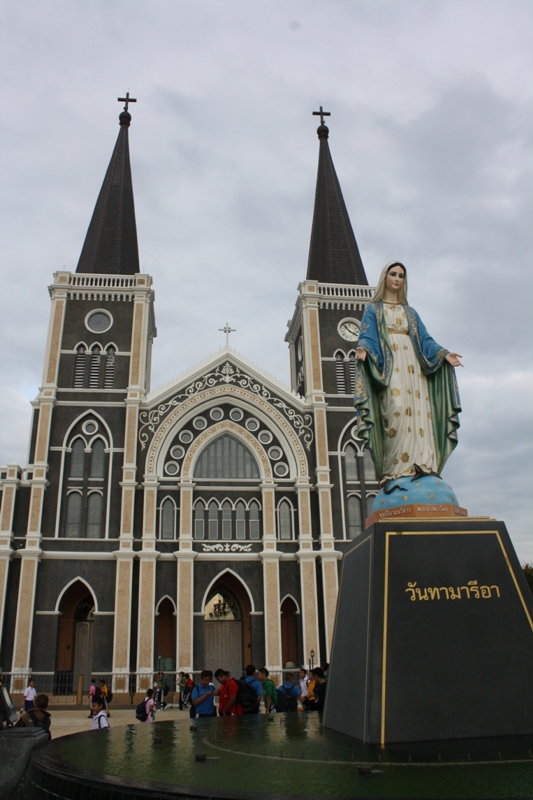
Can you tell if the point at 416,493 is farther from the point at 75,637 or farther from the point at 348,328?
the point at 348,328

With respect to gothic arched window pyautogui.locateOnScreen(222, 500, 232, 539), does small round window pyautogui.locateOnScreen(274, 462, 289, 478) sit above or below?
above

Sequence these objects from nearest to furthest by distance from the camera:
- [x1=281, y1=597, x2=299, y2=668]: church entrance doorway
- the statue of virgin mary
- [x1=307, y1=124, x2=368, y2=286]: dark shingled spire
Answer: the statue of virgin mary → [x1=281, y1=597, x2=299, y2=668]: church entrance doorway → [x1=307, y1=124, x2=368, y2=286]: dark shingled spire

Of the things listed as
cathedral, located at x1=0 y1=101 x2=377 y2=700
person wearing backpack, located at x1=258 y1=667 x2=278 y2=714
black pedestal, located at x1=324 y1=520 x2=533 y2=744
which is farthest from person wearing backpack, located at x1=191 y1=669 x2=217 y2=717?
cathedral, located at x1=0 y1=101 x2=377 y2=700

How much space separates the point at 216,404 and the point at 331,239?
1189 centimetres

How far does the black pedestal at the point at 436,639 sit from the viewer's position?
5512 mm

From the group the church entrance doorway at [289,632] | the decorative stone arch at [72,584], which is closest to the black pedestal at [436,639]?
the decorative stone arch at [72,584]

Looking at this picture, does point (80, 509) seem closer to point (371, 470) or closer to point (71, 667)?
point (71, 667)

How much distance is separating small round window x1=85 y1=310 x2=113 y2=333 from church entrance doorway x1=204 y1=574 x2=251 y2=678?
12550 mm

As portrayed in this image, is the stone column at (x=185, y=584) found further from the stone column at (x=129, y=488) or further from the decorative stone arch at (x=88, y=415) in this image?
the decorative stone arch at (x=88, y=415)

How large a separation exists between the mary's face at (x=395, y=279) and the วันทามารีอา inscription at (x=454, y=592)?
3759 mm

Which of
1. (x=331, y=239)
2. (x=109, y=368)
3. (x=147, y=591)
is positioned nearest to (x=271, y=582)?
(x=147, y=591)

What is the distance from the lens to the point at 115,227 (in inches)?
1334

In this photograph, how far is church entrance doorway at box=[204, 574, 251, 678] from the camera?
26547 millimetres

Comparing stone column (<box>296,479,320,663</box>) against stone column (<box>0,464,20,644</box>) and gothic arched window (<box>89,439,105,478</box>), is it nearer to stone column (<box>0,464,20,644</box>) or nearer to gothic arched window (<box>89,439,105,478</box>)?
gothic arched window (<box>89,439,105,478</box>)
